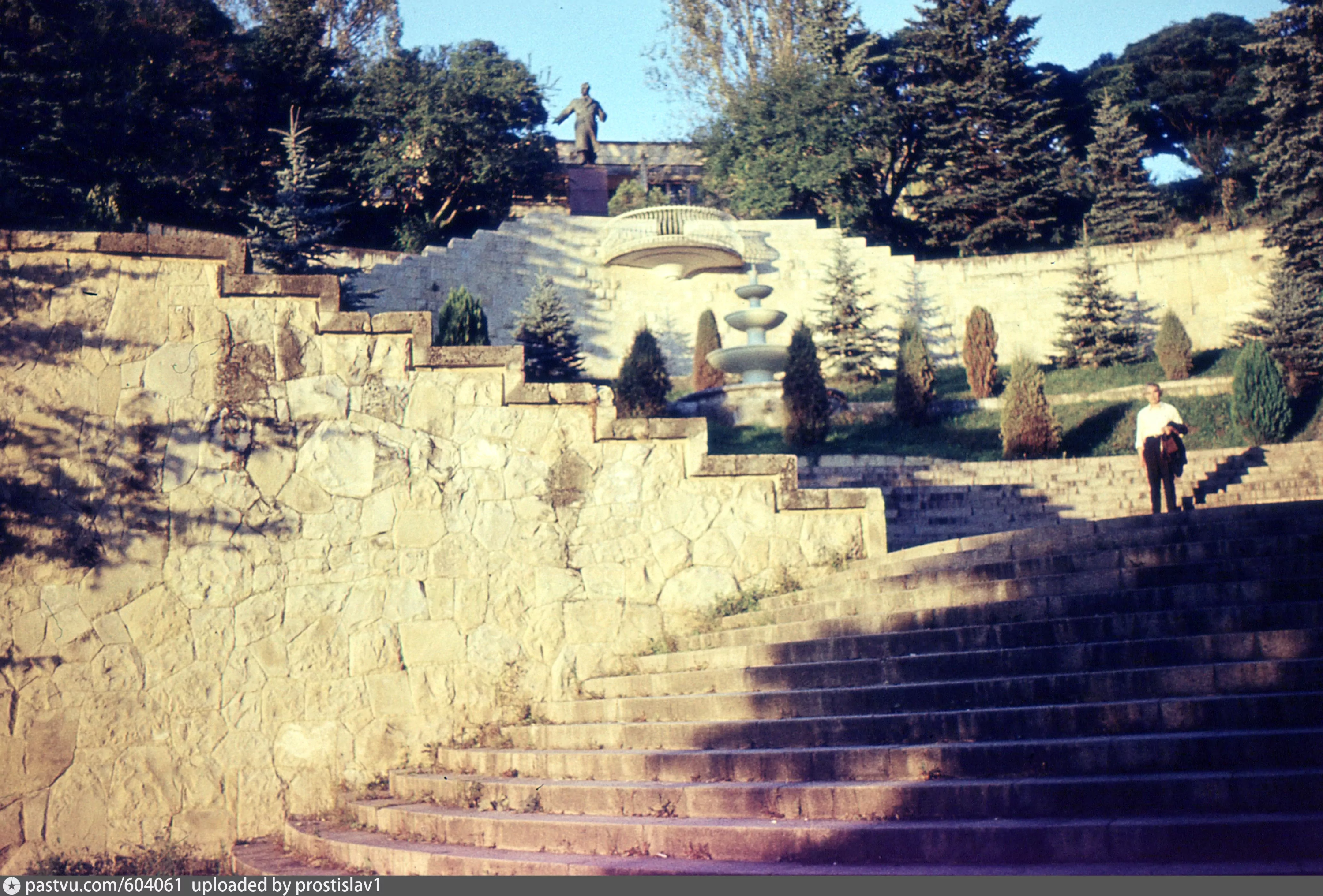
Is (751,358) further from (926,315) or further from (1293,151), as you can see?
(1293,151)

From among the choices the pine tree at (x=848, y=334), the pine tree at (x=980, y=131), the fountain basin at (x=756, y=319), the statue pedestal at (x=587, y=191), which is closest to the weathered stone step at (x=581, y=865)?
the fountain basin at (x=756, y=319)

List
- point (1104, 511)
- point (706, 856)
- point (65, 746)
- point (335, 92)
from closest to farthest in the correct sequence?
point (706, 856) → point (65, 746) → point (1104, 511) → point (335, 92)

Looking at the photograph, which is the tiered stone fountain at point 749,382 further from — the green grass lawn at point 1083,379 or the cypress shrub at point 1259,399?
the cypress shrub at point 1259,399

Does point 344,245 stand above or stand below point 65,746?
above

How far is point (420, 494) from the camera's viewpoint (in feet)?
26.9

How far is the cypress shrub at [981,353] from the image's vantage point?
2042 centimetres

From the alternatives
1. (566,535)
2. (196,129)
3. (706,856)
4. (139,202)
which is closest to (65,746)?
(566,535)

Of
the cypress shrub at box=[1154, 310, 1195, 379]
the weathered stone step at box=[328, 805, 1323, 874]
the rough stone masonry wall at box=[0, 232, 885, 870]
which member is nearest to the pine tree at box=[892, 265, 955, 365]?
the cypress shrub at box=[1154, 310, 1195, 379]

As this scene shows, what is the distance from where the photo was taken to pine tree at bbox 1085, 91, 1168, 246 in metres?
26.6

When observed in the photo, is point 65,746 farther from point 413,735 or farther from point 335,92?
point 335,92

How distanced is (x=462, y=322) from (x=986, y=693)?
1335 cm

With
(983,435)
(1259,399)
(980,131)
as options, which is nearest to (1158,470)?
(983,435)

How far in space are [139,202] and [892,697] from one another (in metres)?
18.7

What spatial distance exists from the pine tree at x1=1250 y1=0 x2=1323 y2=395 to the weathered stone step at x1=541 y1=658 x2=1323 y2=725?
16639 millimetres
